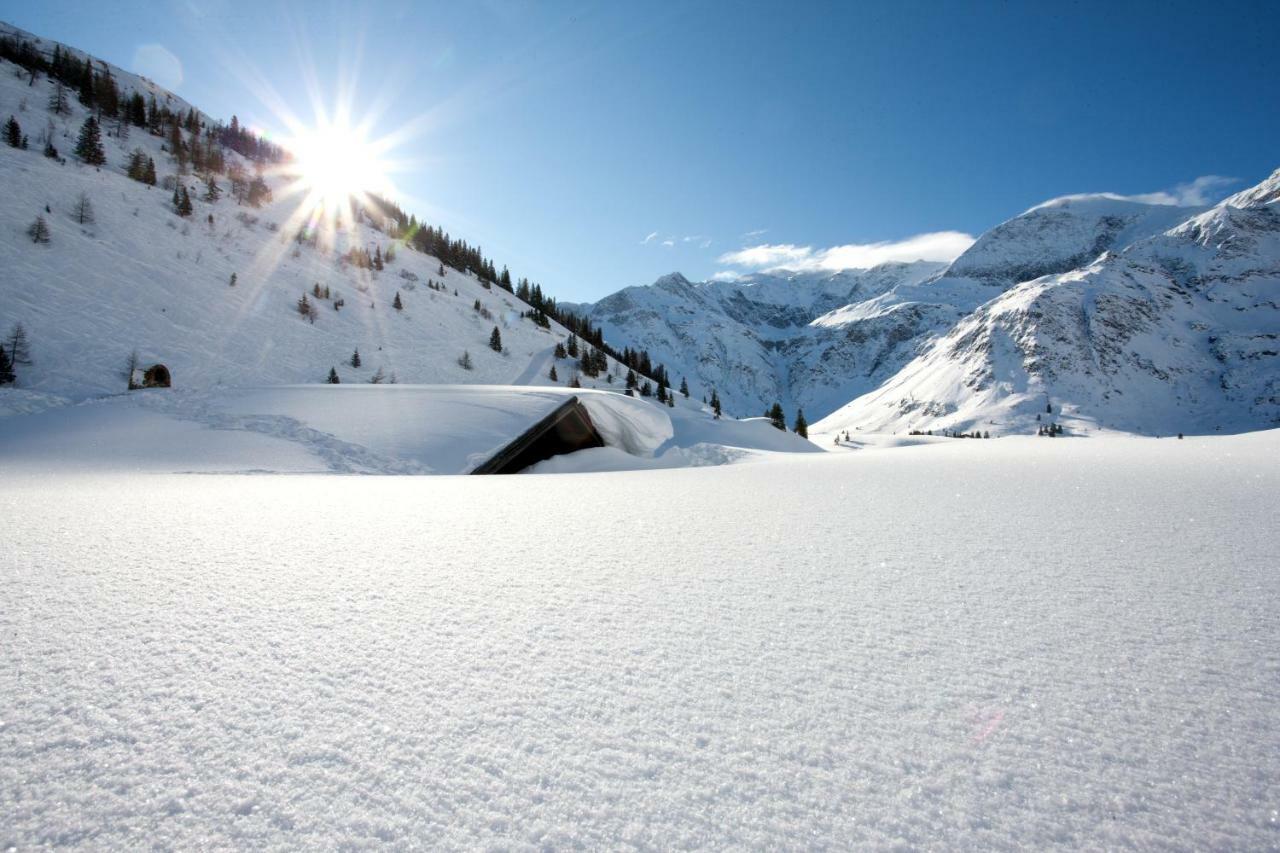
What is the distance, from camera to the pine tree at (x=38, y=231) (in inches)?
925

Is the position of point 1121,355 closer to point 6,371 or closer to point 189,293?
point 189,293

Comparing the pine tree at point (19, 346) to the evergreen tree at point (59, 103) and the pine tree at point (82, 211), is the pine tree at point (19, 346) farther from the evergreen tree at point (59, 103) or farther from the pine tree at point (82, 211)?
the evergreen tree at point (59, 103)

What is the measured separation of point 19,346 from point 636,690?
2835 cm

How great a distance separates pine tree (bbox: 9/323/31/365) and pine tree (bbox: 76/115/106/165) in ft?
87.9

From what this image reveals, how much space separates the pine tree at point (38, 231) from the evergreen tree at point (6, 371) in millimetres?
10349

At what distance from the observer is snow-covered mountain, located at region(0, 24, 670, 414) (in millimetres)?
21250

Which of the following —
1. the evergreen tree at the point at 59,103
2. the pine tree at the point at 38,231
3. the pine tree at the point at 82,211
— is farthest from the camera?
the evergreen tree at the point at 59,103

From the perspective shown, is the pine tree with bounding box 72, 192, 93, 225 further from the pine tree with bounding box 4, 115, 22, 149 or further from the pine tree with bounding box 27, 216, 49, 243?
the pine tree with bounding box 4, 115, 22, 149

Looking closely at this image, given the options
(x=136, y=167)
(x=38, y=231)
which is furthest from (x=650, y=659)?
(x=136, y=167)

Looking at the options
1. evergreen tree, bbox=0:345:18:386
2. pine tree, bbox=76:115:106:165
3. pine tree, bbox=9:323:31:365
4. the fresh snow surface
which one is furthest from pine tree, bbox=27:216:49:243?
the fresh snow surface

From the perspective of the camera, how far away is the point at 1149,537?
3.23m

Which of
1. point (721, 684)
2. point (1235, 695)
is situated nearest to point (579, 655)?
point (721, 684)

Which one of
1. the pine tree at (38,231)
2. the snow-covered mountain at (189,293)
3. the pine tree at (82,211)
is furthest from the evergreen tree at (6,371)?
the pine tree at (82,211)

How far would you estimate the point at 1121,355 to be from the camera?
15300 centimetres
